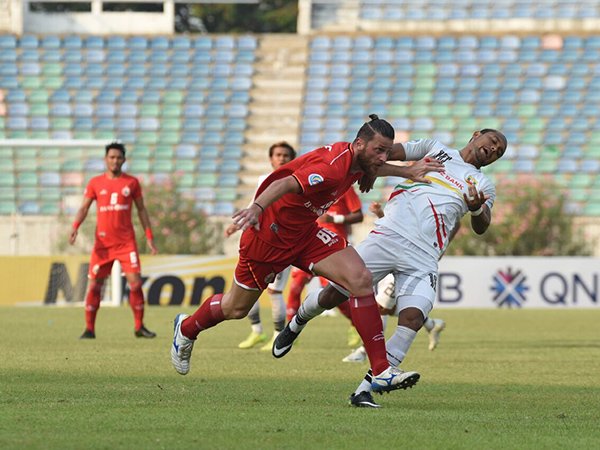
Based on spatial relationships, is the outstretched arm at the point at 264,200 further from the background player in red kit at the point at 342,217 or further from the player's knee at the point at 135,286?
the player's knee at the point at 135,286

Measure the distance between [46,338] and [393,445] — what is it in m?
9.27

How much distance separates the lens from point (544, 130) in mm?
33594

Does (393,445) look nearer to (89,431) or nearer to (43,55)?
(89,431)

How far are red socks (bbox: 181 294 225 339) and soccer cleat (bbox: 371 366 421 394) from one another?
150 centimetres

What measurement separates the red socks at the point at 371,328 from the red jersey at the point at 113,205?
7.02m

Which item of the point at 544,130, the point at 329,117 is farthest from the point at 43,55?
the point at 544,130

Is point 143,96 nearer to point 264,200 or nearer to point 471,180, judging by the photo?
point 471,180

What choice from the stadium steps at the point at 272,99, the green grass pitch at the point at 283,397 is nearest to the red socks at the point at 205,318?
the green grass pitch at the point at 283,397

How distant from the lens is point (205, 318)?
8.41 meters

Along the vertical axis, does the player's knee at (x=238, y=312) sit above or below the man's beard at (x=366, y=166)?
below

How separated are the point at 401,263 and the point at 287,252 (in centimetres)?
80

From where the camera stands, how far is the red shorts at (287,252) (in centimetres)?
778

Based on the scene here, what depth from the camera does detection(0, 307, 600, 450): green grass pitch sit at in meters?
5.80

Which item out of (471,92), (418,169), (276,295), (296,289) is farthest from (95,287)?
(471,92)
